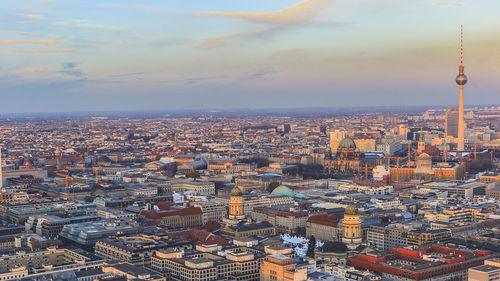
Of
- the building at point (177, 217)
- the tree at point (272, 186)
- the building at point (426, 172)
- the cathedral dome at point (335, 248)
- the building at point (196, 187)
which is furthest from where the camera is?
the building at point (426, 172)

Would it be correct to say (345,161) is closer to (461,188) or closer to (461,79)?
(461,188)

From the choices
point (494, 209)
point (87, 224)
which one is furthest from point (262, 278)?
point (494, 209)

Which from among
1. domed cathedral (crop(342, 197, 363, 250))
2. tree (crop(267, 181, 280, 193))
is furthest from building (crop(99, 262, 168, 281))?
tree (crop(267, 181, 280, 193))

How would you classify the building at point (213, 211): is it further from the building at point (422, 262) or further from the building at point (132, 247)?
the building at point (422, 262)

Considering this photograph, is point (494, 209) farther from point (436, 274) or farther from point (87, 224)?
point (87, 224)

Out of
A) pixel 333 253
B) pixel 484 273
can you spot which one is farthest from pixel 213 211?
pixel 484 273

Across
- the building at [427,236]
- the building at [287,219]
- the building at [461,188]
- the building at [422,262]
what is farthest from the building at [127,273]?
the building at [461,188]

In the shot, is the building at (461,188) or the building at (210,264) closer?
the building at (210,264)
